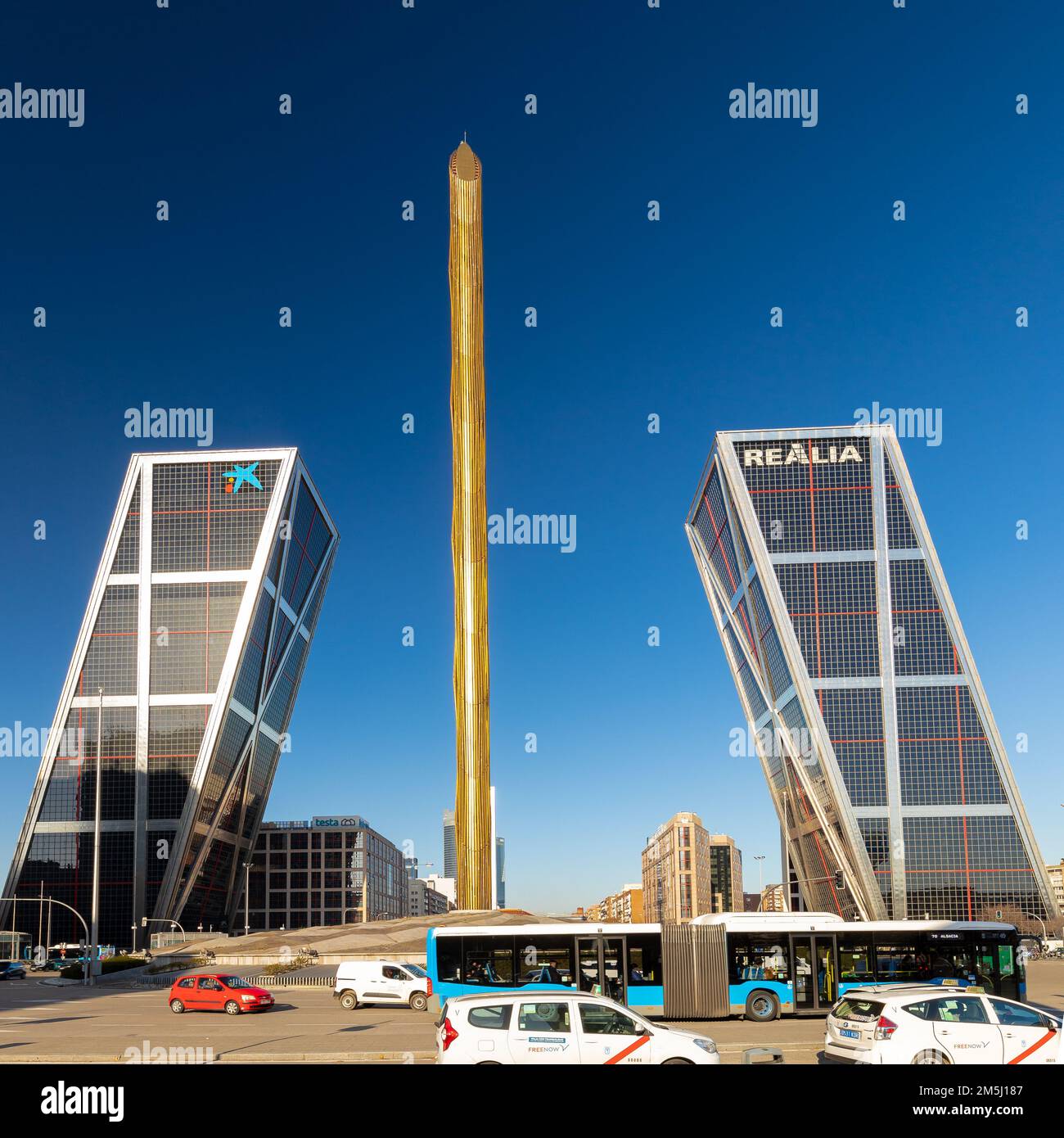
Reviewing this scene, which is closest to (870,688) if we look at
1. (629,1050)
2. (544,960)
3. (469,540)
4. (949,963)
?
(469,540)

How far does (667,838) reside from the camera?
191500 millimetres

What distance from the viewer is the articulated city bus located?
1149 inches

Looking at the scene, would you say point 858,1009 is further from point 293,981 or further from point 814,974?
point 293,981

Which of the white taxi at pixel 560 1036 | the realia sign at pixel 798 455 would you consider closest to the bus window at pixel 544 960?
the white taxi at pixel 560 1036

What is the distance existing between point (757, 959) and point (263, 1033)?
12.5 metres

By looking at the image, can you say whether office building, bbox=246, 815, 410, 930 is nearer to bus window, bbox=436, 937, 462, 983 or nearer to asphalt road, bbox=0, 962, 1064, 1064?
asphalt road, bbox=0, 962, 1064, 1064

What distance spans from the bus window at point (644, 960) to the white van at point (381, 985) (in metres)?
9.53

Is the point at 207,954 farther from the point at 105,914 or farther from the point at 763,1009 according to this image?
the point at 763,1009

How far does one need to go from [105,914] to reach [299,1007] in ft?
216

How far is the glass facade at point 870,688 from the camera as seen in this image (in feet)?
306

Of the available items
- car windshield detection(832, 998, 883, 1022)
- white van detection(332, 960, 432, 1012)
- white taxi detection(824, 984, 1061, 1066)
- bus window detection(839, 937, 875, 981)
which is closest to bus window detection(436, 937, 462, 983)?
white van detection(332, 960, 432, 1012)

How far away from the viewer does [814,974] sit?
29719 millimetres

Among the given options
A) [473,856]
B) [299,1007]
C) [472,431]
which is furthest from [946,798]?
[299,1007]

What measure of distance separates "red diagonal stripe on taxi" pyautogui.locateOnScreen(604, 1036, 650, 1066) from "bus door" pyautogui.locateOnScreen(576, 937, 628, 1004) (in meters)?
14.3
